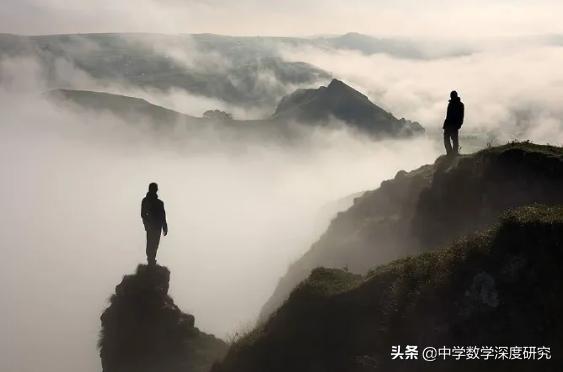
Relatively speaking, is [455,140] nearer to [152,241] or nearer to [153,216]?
[153,216]

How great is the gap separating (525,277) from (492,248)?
124cm

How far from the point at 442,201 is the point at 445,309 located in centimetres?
1602

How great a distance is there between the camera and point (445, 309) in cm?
1482

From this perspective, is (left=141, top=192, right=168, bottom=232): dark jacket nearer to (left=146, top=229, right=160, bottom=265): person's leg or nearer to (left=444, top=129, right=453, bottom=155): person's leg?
(left=146, top=229, right=160, bottom=265): person's leg

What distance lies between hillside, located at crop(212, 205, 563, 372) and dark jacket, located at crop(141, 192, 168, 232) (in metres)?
11.4

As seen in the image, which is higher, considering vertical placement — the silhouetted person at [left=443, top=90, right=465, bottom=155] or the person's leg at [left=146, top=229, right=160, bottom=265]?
the silhouetted person at [left=443, top=90, right=465, bottom=155]

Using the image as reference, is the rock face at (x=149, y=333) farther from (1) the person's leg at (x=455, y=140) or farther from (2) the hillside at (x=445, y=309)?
(1) the person's leg at (x=455, y=140)

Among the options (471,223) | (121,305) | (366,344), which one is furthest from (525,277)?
(121,305)

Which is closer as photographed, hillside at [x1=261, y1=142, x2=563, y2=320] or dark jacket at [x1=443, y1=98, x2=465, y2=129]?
hillside at [x1=261, y1=142, x2=563, y2=320]

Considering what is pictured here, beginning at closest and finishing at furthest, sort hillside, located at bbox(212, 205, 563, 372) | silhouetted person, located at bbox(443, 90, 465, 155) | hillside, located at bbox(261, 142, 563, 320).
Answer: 1. hillside, located at bbox(212, 205, 563, 372)
2. hillside, located at bbox(261, 142, 563, 320)
3. silhouetted person, located at bbox(443, 90, 465, 155)

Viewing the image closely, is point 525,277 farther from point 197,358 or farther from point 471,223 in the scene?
point 197,358

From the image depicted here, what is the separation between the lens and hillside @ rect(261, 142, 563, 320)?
949 inches

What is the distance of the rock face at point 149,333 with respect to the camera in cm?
2748

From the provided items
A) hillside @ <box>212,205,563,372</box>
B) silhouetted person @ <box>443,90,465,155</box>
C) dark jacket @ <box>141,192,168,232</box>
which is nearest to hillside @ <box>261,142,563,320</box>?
silhouetted person @ <box>443,90,465,155</box>
